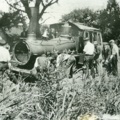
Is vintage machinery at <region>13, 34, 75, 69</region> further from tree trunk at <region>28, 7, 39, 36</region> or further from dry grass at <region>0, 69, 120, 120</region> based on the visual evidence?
dry grass at <region>0, 69, 120, 120</region>

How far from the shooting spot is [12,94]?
2354 millimetres

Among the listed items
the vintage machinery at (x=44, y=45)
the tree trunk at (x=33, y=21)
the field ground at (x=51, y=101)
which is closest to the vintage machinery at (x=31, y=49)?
the vintage machinery at (x=44, y=45)

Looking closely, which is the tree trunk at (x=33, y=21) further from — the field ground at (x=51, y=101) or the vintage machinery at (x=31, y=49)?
the field ground at (x=51, y=101)

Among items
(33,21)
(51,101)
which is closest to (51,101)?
(51,101)

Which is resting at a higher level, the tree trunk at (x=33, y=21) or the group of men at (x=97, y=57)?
the tree trunk at (x=33, y=21)

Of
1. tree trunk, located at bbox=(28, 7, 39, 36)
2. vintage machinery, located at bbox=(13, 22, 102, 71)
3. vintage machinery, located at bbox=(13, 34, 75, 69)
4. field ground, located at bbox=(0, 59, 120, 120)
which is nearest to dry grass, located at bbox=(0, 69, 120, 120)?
field ground, located at bbox=(0, 59, 120, 120)

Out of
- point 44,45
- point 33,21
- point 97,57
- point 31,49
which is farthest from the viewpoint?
point 97,57

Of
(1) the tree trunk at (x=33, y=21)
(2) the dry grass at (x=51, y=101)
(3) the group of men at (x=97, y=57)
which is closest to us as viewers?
(2) the dry grass at (x=51, y=101)

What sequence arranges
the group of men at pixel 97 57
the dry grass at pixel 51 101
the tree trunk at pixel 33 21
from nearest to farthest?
the dry grass at pixel 51 101
the group of men at pixel 97 57
the tree trunk at pixel 33 21

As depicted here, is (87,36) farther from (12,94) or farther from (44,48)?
(12,94)

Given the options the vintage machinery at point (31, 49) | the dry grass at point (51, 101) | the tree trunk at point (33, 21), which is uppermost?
Result: the tree trunk at point (33, 21)

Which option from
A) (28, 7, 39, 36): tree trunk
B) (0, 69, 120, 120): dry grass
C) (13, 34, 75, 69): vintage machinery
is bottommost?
(0, 69, 120, 120): dry grass

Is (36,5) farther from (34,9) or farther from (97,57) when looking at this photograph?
(97,57)

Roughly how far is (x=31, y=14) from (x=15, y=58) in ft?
3.97
